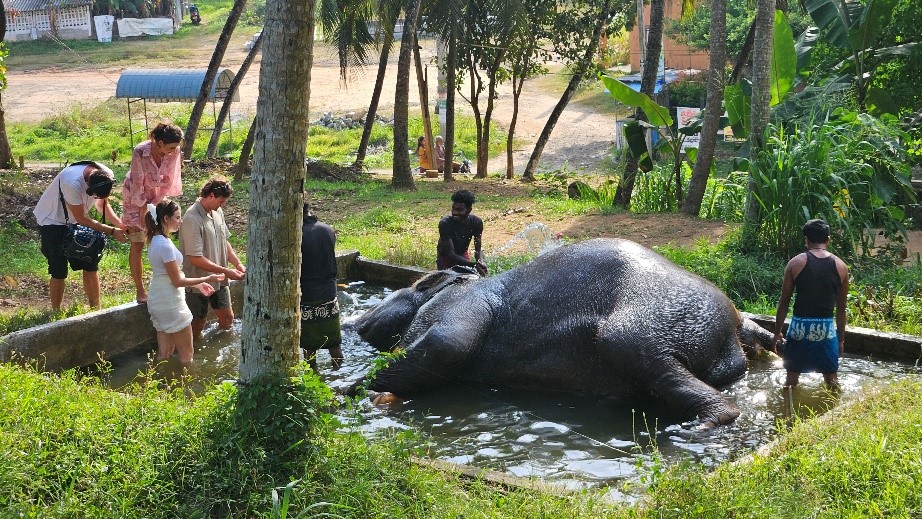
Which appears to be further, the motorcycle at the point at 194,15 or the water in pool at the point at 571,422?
the motorcycle at the point at 194,15

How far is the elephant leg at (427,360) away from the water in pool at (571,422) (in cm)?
14

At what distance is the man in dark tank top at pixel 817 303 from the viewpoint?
6.88 meters

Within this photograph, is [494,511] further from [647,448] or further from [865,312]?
[865,312]

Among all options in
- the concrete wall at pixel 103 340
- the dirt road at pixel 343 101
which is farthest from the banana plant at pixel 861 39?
the dirt road at pixel 343 101

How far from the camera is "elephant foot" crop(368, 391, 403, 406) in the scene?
7359mm

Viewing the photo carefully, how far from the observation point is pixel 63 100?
38.8m

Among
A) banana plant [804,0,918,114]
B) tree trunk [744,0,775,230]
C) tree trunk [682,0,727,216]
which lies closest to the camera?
tree trunk [744,0,775,230]

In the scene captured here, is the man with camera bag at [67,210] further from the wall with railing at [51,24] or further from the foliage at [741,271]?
the wall with railing at [51,24]

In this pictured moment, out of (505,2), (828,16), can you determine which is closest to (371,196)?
(505,2)

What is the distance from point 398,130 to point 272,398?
51.4 ft

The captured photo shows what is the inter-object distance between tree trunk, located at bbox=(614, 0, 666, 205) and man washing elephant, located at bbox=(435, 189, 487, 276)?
7.24 meters

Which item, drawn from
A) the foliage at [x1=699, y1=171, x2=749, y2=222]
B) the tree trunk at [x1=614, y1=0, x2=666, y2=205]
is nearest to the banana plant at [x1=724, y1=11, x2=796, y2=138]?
the foliage at [x1=699, y1=171, x2=749, y2=222]

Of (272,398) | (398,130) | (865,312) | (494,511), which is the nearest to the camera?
(494,511)

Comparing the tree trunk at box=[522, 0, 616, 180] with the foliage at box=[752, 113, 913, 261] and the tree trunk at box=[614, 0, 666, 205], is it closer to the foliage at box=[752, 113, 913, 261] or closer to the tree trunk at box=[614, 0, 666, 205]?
the tree trunk at box=[614, 0, 666, 205]
